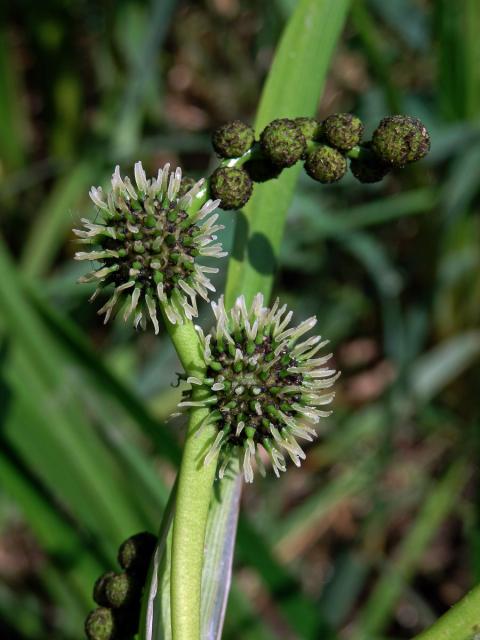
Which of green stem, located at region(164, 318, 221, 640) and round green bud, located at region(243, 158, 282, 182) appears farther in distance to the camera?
round green bud, located at region(243, 158, 282, 182)

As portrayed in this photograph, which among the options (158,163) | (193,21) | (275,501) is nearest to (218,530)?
(275,501)

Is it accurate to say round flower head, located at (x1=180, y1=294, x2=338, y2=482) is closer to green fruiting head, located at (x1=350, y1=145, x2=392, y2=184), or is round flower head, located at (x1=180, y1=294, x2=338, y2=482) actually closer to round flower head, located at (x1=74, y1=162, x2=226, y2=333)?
round flower head, located at (x1=74, y1=162, x2=226, y2=333)

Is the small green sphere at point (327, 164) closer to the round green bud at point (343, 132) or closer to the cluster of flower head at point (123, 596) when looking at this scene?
the round green bud at point (343, 132)

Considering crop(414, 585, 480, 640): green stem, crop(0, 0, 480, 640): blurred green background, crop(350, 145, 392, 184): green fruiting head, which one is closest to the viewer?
crop(414, 585, 480, 640): green stem

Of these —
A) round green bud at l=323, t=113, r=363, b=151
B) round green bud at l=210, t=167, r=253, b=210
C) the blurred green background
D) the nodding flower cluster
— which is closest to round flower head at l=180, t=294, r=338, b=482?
the nodding flower cluster

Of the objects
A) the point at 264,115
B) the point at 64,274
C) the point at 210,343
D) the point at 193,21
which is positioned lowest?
the point at 210,343

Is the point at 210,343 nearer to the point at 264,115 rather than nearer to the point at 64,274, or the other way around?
the point at 264,115
